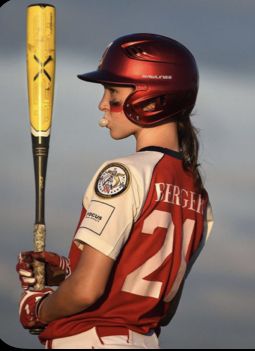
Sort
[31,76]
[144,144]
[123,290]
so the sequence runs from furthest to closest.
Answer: [31,76], [144,144], [123,290]

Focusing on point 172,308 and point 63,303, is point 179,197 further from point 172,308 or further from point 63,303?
point 63,303

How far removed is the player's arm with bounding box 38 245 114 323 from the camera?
520 centimetres

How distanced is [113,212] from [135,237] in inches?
11.4

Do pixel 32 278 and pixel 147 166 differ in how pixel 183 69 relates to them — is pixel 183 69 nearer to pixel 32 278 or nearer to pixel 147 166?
pixel 147 166

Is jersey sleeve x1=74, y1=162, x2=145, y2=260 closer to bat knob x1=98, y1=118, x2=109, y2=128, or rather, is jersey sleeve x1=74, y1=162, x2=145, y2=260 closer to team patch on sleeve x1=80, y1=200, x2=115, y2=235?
team patch on sleeve x1=80, y1=200, x2=115, y2=235

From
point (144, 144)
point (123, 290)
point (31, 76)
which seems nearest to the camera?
point (123, 290)

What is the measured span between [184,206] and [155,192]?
461mm

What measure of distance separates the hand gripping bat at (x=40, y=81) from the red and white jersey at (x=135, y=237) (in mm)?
1992

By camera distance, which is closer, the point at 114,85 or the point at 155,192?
the point at 155,192

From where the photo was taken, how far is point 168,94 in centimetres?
620

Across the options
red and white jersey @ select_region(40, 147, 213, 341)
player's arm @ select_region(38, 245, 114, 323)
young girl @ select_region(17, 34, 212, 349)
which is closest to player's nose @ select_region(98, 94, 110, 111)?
young girl @ select_region(17, 34, 212, 349)

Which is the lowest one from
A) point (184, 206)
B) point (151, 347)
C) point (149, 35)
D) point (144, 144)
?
point (151, 347)

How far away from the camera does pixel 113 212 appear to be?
17.6 ft

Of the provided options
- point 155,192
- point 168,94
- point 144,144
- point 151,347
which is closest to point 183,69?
point 168,94
